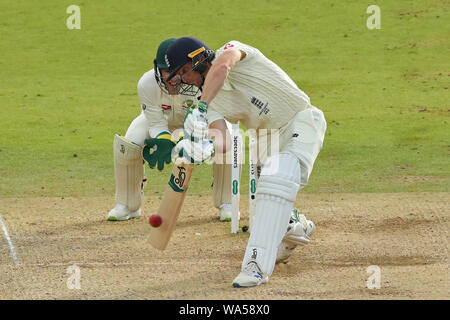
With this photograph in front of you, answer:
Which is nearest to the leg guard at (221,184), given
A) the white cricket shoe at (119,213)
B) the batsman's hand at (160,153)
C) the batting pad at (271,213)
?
the white cricket shoe at (119,213)

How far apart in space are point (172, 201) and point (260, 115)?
0.87 m

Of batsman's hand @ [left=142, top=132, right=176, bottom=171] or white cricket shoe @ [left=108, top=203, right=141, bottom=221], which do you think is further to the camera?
white cricket shoe @ [left=108, top=203, right=141, bottom=221]

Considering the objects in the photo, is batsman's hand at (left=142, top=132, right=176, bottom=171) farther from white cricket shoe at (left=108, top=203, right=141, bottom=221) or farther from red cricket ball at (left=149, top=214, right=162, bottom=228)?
white cricket shoe at (left=108, top=203, right=141, bottom=221)

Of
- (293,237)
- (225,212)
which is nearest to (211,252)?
(293,237)

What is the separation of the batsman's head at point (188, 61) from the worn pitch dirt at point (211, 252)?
1442 mm

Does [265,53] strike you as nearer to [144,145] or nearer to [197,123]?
[144,145]

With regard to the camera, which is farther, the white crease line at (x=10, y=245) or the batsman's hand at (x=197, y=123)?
the white crease line at (x=10, y=245)

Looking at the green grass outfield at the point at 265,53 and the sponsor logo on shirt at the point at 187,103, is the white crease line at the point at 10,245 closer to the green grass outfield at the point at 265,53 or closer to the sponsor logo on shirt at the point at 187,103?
the green grass outfield at the point at 265,53

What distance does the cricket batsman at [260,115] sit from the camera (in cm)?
562

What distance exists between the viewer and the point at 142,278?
616 cm

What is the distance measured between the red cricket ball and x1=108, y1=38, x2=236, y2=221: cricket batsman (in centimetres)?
165

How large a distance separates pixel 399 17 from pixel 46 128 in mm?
9204

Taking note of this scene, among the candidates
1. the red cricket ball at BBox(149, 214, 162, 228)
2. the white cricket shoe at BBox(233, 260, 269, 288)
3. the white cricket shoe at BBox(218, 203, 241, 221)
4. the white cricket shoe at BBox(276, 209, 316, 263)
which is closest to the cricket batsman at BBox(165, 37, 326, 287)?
the white cricket shoe at BBox(233, 260, 269, 288)

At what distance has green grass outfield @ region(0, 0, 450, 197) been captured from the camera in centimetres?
1095
